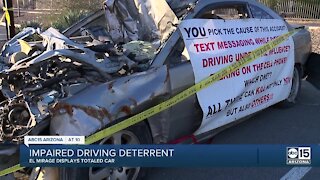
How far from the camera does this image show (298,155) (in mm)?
2373

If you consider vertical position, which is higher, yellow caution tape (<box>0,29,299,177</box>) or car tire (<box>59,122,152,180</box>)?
yellow caution tape (<box>0,29,299,177</box>)

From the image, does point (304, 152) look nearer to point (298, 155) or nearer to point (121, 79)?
point (298, 155)

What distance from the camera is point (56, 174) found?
342cm

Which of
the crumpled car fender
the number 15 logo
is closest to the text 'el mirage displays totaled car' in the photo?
the crumpled car fender

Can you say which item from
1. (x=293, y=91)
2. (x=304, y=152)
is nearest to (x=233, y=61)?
(x=293, y=91)

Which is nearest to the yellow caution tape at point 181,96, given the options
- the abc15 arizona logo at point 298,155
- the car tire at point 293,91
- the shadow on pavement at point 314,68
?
the car tire at point 293,91

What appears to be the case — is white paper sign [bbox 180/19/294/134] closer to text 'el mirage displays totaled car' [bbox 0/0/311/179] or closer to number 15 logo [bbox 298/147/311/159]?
text 'el mirage displays totaled car' [bbox 0/0/311/179]

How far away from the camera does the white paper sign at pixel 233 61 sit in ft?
15.1

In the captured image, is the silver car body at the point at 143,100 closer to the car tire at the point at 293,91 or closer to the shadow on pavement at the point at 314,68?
the car tire at the point at 293,91

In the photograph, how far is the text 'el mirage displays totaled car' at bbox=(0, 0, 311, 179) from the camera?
3.52 meters

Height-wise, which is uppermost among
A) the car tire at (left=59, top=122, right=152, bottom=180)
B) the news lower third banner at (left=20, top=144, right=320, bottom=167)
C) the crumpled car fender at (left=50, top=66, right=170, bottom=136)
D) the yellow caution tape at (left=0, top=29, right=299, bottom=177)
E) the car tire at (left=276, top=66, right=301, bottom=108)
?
the news lower third banner at (left=20, top=144, right=320, bottom=167)

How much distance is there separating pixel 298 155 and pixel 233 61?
2646mm

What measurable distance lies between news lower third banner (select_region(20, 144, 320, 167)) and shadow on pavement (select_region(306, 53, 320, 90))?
16.3 feet

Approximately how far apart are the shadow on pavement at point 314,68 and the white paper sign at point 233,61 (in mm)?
1159
